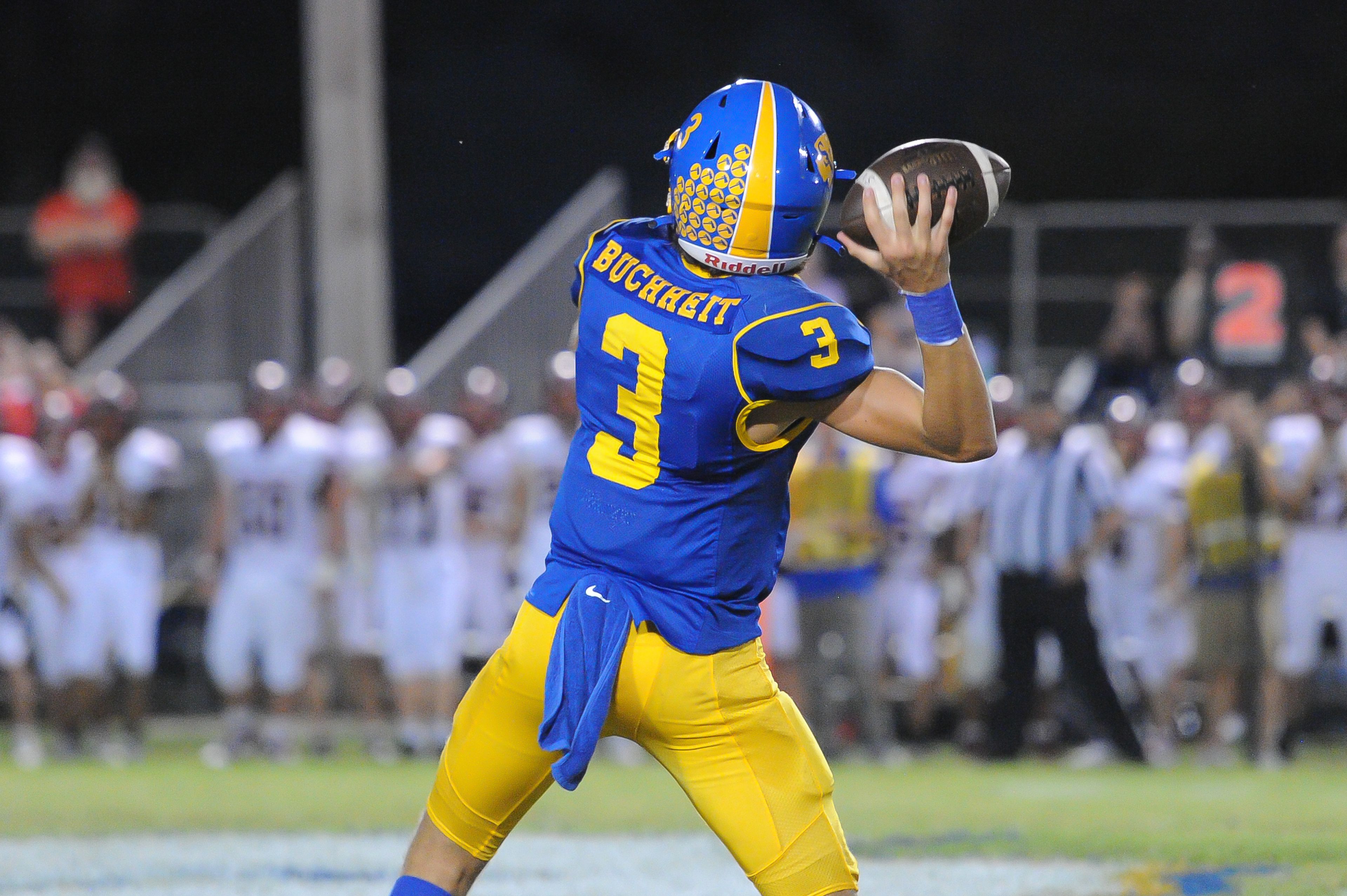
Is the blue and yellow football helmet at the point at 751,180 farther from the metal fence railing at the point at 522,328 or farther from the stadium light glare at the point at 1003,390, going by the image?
the metal fence railing at the point at 522,328

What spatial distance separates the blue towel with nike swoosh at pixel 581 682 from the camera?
3730 millimetres

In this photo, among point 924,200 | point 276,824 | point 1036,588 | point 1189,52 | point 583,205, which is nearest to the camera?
point 924,200

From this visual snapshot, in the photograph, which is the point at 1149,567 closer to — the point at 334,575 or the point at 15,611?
the point at 334,575

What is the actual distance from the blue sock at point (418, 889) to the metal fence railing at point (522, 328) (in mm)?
8643

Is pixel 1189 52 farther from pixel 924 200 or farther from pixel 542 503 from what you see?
pixel 924 200

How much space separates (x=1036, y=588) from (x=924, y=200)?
23.3ft

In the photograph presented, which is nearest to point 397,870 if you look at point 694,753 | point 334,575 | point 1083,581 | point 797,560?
point 694,753

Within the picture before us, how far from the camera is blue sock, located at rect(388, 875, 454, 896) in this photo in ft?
12.6

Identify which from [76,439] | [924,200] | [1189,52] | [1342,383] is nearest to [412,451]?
[76,439]

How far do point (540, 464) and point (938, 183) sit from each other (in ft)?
23.2

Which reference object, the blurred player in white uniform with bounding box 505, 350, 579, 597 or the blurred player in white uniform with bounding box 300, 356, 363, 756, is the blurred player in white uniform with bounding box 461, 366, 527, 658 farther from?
the blurred player in white uniform with bounding box 300, 356, 363, 756

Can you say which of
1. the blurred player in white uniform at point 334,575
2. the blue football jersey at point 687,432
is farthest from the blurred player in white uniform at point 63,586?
the blue football jersey at point 687,432

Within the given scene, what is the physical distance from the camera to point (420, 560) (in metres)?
10.8

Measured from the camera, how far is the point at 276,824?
315 inches
